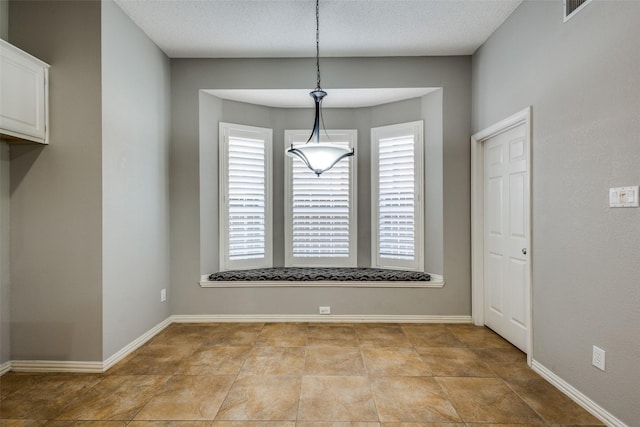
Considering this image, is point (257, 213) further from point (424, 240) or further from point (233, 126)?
point (424, 240)

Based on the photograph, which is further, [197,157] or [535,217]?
[197,157]

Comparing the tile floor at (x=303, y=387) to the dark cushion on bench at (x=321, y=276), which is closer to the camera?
the tile floor at (x=303, y=387)

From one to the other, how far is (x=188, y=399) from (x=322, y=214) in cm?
265

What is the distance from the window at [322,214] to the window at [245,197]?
11.6 inches

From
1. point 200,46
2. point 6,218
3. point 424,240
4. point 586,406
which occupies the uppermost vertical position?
point 200,46

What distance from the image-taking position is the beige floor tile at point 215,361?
2.74m

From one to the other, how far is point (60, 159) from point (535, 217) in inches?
148

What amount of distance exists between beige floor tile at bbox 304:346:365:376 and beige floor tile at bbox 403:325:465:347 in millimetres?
654

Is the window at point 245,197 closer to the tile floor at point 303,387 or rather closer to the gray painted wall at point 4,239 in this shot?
A: the tile floor at point 303,387

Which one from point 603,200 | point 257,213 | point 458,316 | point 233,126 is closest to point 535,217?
point 603,200

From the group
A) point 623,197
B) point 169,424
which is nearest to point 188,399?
point 169,424

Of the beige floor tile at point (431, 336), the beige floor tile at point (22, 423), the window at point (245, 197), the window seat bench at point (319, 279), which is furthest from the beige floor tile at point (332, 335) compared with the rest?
the beige floor tile at point (22, 423)

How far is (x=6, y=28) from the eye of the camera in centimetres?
271

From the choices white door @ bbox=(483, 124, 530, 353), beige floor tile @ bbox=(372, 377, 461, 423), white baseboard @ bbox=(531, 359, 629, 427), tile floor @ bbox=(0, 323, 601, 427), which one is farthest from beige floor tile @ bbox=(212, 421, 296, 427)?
white door @ bbox=(483, 124, 530, 353)
